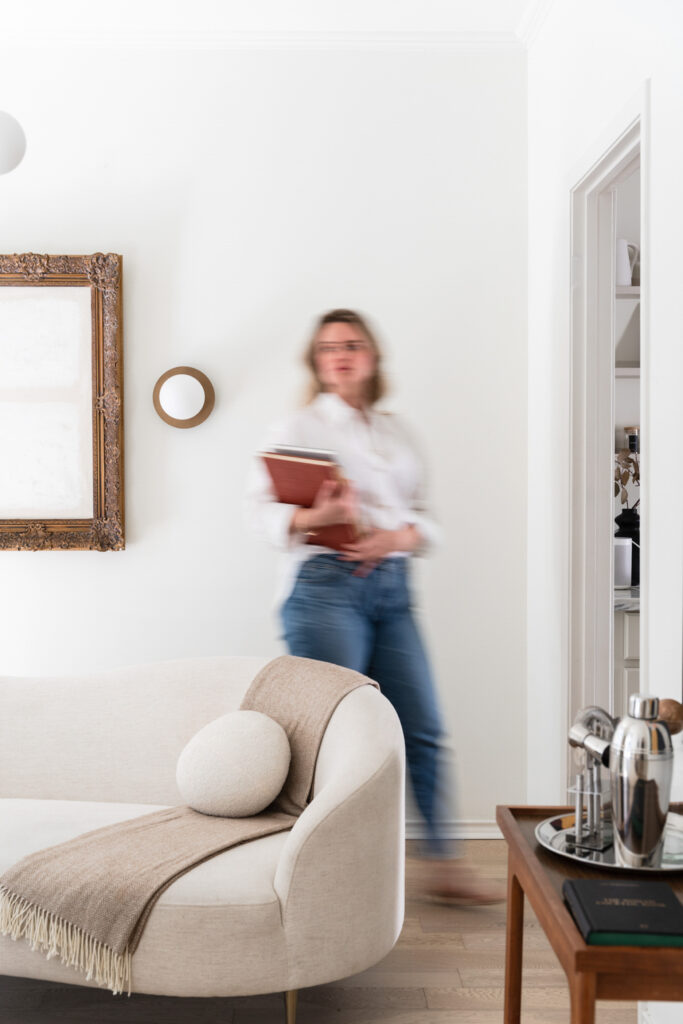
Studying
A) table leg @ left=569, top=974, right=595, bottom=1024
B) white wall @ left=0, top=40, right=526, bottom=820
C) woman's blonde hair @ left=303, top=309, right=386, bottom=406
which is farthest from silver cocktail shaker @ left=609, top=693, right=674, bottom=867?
white wall @ left=0, top=40, right=526, bottom=820

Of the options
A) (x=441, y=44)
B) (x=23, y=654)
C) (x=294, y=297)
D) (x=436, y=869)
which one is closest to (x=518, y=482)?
(x=294, y=297)

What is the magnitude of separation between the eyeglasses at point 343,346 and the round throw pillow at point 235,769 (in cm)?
112

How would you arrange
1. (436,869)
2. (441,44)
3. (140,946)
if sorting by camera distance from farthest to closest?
(441,44) < (436,869) < (140,946)

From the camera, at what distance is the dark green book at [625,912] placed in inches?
42.6

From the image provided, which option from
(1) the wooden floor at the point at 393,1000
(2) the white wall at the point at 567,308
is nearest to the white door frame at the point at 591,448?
(2) the white wall at the point at 567,308

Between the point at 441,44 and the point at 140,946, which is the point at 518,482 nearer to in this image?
the point at 441,44

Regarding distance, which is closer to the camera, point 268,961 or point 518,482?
point 268,961

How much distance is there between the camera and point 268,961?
177cm

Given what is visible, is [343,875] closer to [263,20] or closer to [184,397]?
Answer: [184,397]

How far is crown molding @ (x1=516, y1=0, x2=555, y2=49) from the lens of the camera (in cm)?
285

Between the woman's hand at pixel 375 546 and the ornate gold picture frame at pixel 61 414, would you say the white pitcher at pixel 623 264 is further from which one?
the ornate gold picture frame at pixel 61 414

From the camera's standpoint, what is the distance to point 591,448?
269 centimetres

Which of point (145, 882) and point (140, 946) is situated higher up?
point (145, 882)

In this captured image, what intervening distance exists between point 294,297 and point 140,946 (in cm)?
213
